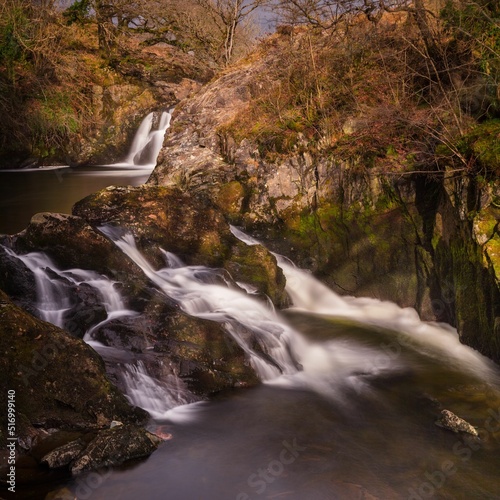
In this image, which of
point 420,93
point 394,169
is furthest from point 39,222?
Result: point 420,93

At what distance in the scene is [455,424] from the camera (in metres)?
5.57

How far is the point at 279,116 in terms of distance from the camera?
11.2 m

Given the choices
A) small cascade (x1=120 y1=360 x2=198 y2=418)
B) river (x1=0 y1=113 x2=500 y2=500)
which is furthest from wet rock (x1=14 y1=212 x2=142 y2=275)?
small cascade (x1=120 y1=360 x2=198 y2=418)

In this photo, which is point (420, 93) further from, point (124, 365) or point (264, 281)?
point (124, 365)

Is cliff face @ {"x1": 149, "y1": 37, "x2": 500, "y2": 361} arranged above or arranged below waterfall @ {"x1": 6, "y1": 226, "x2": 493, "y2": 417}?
above

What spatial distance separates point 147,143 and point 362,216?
10771 mm

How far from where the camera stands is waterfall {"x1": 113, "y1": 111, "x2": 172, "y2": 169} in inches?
688

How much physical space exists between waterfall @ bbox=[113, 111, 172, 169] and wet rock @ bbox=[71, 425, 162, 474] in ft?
42.3

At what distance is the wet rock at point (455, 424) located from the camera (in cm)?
550

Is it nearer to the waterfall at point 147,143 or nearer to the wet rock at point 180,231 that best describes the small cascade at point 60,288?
the wet rock at point 180,231

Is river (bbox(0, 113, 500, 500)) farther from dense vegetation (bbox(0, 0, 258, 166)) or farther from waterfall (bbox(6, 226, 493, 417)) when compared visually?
dense vegetation (bbox(0, 0, 258, 166))

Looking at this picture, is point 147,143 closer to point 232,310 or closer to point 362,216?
point 362,216

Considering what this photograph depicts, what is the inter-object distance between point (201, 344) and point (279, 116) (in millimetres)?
6260

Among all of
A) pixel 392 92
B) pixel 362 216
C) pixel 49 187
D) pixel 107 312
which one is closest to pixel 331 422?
pixel 107 312
